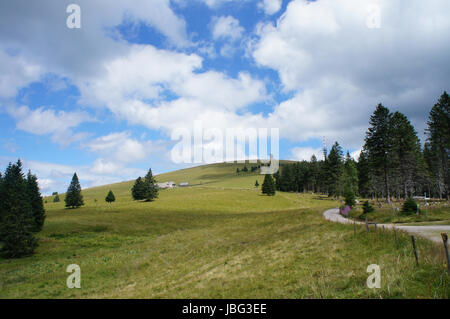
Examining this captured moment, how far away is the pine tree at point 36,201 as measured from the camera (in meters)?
47.5

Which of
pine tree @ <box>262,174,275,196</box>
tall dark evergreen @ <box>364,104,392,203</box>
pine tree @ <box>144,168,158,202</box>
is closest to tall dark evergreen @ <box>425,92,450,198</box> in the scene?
tall dark evergreen @ <box>364,104,392,203</box>

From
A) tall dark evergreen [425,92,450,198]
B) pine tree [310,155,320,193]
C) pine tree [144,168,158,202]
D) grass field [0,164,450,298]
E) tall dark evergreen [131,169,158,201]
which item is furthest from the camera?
pine tree [310,155,320,193]

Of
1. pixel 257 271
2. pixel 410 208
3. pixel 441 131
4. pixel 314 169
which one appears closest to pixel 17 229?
pixel 257 271

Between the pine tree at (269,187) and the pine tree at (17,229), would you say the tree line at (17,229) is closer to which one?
the pine tree at (17,229)

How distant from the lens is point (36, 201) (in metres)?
52.6

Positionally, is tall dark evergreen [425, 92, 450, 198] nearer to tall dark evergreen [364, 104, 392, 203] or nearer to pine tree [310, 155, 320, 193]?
tall dark evergreen [364, 104, 392, 203]

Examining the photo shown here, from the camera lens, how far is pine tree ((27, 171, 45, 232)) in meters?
47.5

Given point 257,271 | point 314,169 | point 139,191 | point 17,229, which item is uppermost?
point 314,169

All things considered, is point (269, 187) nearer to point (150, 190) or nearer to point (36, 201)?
point (150, 190)

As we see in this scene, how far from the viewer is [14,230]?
32781 millimetres

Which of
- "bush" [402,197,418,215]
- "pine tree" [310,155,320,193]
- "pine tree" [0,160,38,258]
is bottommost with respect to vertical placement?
"pine tree" [0,160,38,258]

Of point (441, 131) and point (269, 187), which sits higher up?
point (441, 131)

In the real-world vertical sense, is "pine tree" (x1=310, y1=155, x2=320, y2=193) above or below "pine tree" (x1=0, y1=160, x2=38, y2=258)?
above
